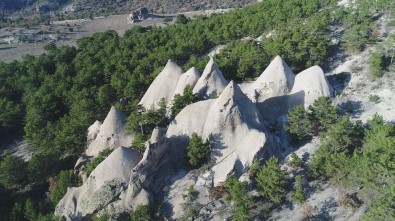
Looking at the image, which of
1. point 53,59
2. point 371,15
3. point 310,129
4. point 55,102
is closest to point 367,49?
point 371,15

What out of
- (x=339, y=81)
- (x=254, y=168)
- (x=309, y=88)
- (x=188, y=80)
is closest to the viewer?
(x=254, y=168)

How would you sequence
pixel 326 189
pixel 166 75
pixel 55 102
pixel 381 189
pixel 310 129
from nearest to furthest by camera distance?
pixel 381 189 → pixel 326 189 → pixel 310 129 → pixel 166 75 → pixel 55 102

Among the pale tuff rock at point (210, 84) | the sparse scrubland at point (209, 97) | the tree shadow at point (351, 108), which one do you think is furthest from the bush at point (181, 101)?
the tree shadow at point (351, 108)

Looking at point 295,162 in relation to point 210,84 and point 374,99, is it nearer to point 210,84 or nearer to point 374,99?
point 210,84

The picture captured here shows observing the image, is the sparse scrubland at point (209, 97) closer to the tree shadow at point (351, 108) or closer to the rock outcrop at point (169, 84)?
the tree shadow at point (351, 108)

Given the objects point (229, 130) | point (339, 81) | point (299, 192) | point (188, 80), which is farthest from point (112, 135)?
point (339, 81)

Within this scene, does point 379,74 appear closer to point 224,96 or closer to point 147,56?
point 224,96
